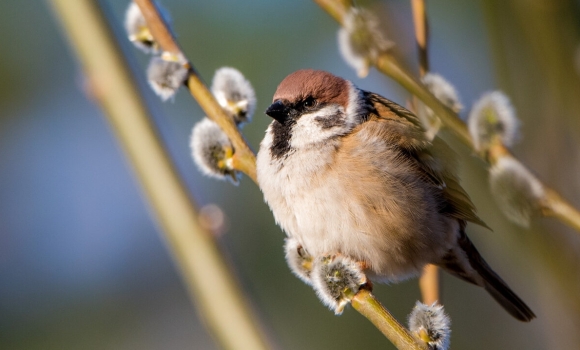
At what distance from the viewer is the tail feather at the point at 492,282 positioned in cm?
345

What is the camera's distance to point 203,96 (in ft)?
7.86

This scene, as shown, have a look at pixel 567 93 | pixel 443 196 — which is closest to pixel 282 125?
pixel 443 196

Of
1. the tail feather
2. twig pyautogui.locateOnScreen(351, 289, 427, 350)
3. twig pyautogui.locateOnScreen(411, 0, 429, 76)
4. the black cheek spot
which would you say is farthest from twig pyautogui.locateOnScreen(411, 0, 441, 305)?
the tail feather

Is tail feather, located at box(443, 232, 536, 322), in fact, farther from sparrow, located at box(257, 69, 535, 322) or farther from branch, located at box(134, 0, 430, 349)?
branch, located at box(134, 0, 430, 349)

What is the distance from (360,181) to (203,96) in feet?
3.07

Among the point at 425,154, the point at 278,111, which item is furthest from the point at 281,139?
the point at 425,154

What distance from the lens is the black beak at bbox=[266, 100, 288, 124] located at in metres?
3.06

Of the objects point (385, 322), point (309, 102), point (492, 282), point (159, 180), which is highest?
point (309, 102)

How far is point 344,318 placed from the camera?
4996mm

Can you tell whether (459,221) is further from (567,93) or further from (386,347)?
(386,347)

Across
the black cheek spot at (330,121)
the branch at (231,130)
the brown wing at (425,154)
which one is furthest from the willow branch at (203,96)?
the brown wing at (425,154)

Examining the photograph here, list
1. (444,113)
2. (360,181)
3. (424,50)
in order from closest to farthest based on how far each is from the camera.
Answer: (444,113), (424,50), (360,181)

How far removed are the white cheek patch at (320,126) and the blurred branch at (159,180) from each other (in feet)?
4.88

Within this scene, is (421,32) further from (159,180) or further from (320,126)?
(159,180)
